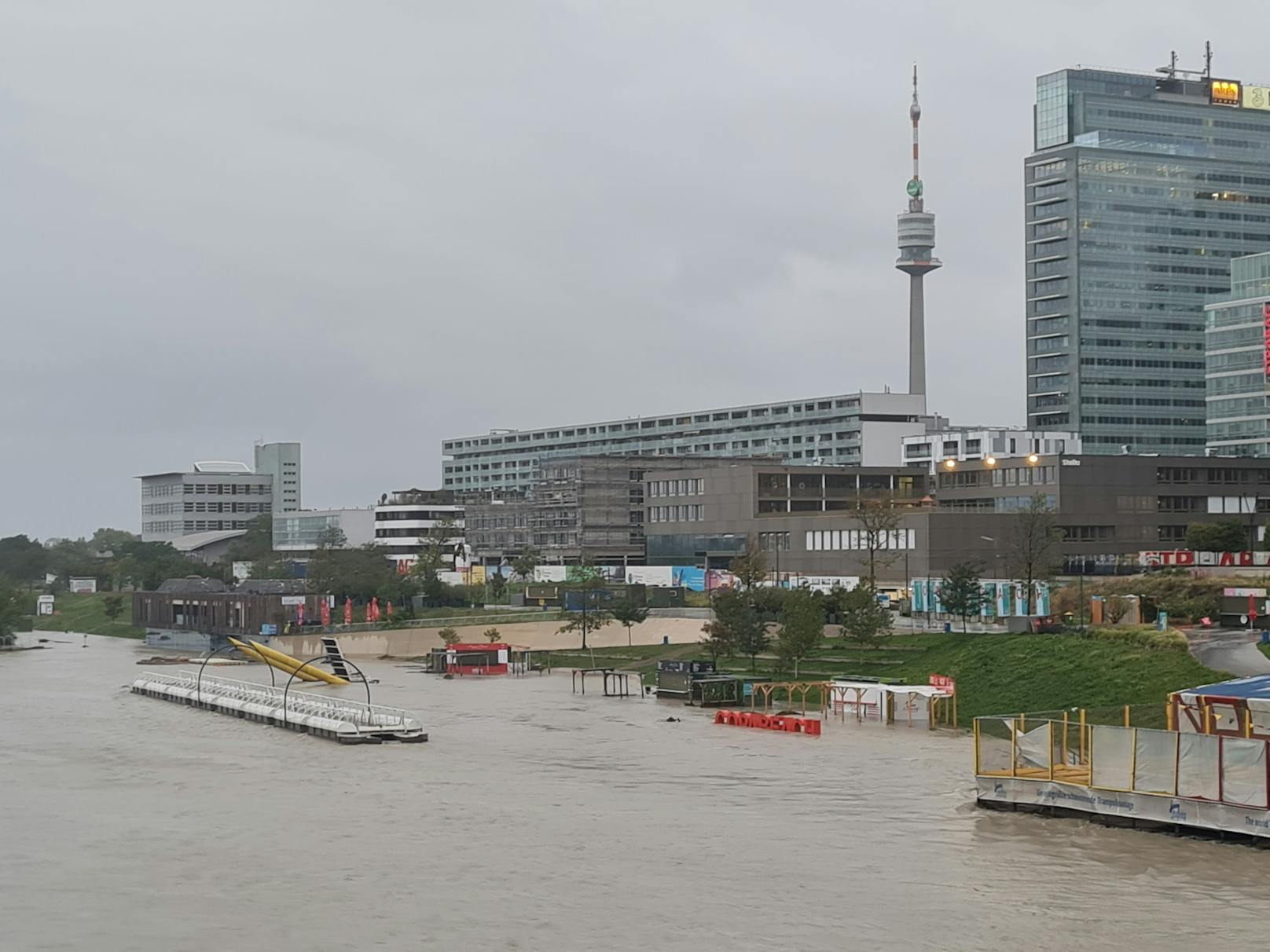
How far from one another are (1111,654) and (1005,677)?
15.6 feet

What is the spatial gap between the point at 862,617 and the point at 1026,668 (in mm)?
15380

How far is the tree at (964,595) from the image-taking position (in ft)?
288

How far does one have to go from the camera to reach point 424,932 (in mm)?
29344

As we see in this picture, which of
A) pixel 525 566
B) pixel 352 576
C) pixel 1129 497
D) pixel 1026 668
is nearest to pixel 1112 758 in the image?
pixel 1026 668

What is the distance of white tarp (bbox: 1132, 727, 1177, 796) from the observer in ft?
121

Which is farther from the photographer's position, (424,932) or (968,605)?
(968,605)

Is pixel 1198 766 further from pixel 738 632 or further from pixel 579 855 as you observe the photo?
pixel 738 632

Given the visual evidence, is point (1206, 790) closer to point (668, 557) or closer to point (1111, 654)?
point (1111, 654)

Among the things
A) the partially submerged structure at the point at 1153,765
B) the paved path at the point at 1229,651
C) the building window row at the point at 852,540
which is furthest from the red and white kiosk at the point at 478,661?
the partially submerged structure at the point at 1153,765

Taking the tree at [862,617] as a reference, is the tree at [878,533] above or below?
above

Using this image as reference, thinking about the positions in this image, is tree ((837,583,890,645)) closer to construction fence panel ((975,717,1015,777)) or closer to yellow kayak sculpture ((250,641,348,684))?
yellow kayak sculpture ((250,641,348,684))

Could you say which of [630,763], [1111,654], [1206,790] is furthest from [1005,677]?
[1206,790]

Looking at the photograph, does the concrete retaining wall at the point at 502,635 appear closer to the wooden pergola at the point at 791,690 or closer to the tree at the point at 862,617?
the tree at the point at 862,617

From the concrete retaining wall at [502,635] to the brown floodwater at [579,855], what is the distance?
48.0 metres
